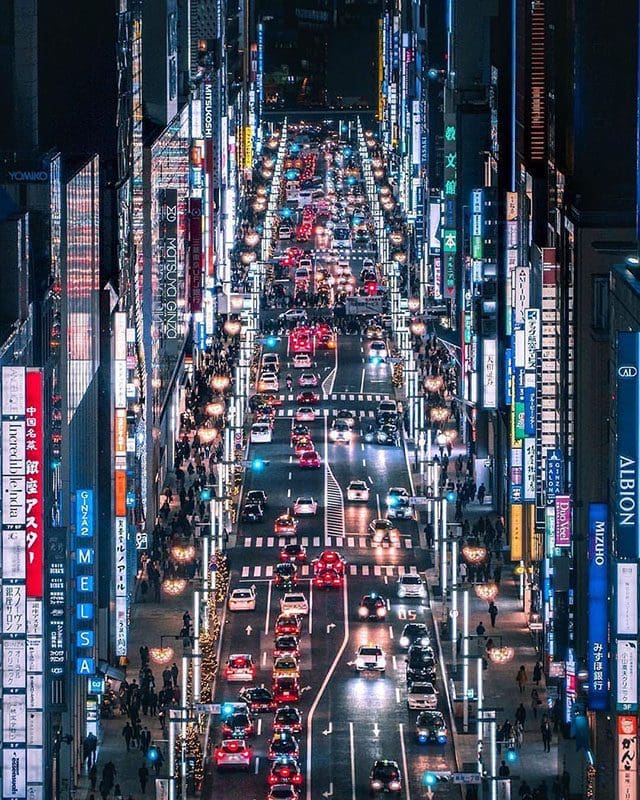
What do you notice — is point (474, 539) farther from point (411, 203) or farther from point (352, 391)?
point (411, 203)

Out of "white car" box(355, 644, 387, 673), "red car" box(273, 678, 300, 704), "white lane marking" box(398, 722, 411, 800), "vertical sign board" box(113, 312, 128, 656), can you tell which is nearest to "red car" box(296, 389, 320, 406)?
"vertical sign board" box(113, 312, 128, 656)

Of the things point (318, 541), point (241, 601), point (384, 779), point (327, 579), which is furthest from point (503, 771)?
Answer: point (318, 541)

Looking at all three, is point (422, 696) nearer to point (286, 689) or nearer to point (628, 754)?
point (286, 689)

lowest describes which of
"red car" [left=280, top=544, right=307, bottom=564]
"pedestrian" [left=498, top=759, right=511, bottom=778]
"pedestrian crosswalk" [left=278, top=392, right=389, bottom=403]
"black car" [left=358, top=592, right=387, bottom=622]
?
"pedestrian crosswalk" [left=278, top=392, right=389, bottom=403]

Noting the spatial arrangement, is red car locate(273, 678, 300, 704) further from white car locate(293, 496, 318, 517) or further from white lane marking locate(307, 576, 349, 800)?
white car locate(293, 496, 318, 517)

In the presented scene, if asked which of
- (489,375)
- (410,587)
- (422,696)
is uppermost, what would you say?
(489,375)

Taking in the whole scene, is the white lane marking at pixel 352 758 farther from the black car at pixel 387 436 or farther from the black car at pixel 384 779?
the black car at pixel 387 436

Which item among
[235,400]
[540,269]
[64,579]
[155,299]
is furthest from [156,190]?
[64,579]
